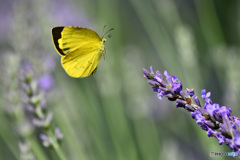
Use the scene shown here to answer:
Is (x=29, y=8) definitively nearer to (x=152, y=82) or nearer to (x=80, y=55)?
(x=80, y=55)

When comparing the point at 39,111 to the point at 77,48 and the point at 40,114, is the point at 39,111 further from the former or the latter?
the point at 77,48

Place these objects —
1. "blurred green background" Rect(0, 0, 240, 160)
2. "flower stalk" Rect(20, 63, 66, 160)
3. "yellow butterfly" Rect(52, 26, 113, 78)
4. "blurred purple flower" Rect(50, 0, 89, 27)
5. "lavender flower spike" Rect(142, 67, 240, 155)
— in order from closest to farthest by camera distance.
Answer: "lavender flower spike" Rect(142, 67, 240, 155) < "flower stalk" Rect(20, 63, 66, 160) < "yellow butterfly" Rect(52, 26, 113, 78) < "blurred green background" Rect(0, 0, 240, 160) < "blurred purple flower" Rect(50, 0, 89, 27)

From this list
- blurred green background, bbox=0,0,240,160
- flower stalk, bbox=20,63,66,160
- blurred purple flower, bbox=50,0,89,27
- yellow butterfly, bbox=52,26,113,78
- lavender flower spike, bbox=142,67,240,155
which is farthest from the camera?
blurred purple flower, bbox=50,0,89,27

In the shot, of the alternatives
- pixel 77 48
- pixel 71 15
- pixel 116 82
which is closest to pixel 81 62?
pixel 77 48

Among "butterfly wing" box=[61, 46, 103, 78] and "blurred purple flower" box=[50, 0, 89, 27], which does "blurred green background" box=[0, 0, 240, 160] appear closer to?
"blurred purple flower" box=[50, 0, 89, 27]

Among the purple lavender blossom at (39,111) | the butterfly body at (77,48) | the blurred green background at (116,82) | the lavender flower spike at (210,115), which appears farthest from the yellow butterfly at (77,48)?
the lavender flower spike at (210,115)

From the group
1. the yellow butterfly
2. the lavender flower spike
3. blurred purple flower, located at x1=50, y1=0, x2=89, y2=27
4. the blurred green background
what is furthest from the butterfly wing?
blurred purple flower, located at x1=50, y1=0, x2=89, y2=27

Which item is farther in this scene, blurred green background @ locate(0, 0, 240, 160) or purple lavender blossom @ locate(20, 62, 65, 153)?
blurred green background @ locate(0, 0, 240, 160)

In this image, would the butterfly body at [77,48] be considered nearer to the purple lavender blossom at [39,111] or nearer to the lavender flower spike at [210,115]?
the purple lavender blossom at [39,111]

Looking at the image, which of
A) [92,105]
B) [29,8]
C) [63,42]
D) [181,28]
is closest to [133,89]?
[92,105]
